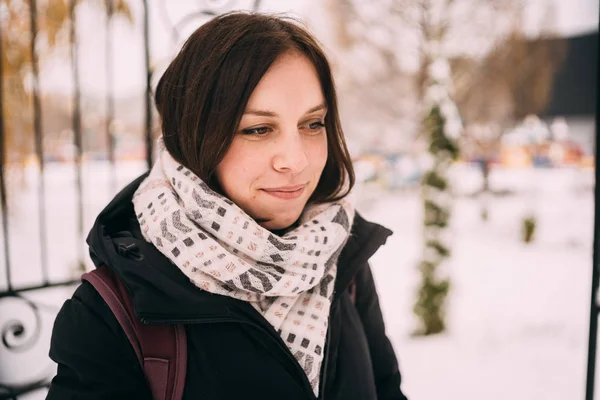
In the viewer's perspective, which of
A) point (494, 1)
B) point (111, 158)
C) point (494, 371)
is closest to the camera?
point (111, 158)

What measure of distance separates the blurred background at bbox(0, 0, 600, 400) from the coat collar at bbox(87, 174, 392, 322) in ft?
1.57

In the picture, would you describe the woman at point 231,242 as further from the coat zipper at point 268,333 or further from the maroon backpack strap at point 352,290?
the maroon backpack strap at point 352,290

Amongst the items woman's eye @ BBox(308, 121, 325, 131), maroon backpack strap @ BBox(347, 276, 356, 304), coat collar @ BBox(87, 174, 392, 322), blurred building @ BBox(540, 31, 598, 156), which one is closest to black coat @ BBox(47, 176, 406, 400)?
coat collar @ BBox(87, 174, 392, 322)

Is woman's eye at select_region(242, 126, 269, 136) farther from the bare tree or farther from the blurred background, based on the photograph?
the bare tree

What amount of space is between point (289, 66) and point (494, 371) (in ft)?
12.9

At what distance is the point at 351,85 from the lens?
9.27m

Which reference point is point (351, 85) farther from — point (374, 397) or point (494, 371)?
point (374, 397)

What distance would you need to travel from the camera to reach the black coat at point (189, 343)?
0.95 m

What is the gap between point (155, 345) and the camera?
980 mm

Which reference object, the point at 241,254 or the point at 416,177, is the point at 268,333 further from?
the point at 416,177

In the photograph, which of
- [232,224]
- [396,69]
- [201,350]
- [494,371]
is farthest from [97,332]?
[396,69]

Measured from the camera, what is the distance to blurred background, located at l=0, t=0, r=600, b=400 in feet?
6.89

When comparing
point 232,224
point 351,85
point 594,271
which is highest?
point 351,85

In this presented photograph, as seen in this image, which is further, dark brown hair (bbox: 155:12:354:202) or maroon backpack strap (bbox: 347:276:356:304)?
maroon backpack strap (bbox: 347:276:356:304)
